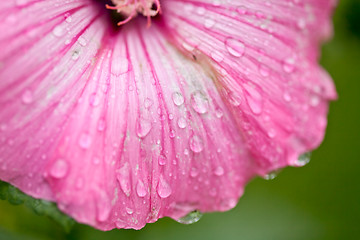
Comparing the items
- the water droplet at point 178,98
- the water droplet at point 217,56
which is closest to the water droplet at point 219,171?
the water droplet at point 178,98

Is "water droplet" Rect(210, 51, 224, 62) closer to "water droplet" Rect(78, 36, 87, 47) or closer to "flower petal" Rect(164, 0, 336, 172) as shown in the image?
"flower petal" Rect(164, 0, 336, 172)

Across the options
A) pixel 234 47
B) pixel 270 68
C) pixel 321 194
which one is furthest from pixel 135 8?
pixel 321 194

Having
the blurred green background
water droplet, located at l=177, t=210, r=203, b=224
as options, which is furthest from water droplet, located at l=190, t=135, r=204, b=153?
the blurred green background

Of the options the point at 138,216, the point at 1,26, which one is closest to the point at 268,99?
the point at 138,216

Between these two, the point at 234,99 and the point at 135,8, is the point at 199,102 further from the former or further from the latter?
the point at 135,8

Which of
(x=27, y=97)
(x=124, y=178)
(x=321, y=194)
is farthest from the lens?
(x=321, y=194)
